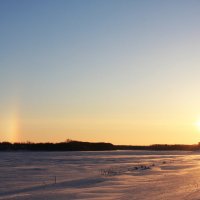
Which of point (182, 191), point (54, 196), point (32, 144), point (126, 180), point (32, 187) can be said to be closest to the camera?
point (54, 196)

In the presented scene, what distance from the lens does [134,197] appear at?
1878 centimetres

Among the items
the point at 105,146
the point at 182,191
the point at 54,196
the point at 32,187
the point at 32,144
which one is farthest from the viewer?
the point at 105,146

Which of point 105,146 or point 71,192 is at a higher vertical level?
point 105,146

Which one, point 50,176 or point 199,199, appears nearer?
point 199,199

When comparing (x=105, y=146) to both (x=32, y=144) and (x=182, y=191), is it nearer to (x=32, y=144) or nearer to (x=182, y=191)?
(x=32, y=144)

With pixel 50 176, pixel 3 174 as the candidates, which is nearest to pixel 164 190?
pixel 50 176

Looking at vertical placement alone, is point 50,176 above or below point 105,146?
below

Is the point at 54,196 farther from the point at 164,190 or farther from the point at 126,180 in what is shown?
the point at 126,180

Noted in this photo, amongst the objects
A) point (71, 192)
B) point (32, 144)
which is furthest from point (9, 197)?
point (32, 144)

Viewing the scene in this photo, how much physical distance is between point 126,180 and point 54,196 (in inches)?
318

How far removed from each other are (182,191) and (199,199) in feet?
9.58

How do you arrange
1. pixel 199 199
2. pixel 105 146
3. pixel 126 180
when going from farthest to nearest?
pixel 105 146
pixel 126 180
pixel 199 199

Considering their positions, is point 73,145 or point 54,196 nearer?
point 54,196

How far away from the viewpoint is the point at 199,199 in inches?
696
